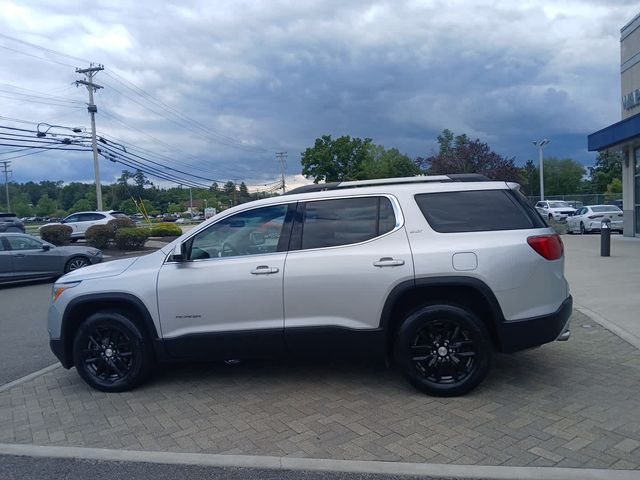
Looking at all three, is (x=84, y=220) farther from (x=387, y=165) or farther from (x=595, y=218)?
(x=595, y=218)

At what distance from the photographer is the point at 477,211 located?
16.5ft

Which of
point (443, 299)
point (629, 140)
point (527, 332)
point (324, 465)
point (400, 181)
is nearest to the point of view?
point (324, 465)

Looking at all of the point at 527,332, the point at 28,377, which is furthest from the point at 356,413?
the point at 28,377

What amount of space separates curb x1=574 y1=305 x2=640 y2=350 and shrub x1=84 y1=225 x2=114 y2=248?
21.9m

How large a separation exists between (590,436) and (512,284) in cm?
130

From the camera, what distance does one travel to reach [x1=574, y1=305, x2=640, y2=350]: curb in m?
6.45

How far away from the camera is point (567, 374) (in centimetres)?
538

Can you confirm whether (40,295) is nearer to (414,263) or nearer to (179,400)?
(179,400)

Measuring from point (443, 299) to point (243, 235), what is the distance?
6.38 feet

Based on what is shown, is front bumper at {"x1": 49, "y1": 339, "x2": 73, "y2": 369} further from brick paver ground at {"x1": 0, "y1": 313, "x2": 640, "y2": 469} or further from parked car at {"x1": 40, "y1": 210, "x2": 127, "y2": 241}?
parked car at {"x1": 40, "y1": 210, "x2": 127, "y2": 241}

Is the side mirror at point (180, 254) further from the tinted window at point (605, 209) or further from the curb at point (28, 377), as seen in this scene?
the tinted window at point (605, 209)

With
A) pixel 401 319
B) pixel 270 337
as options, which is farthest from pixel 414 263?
pixel 270 337

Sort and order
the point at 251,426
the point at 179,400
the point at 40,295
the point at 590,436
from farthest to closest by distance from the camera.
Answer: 1. the point at 40,295
2. the point at 179,400
3. the point at 251,426
4. the point at 590,436

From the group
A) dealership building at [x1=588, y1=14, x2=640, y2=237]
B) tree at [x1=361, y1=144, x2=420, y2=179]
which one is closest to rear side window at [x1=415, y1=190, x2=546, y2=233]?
dealership building at [x1=588, y1=14, x2=640, y2=237]
